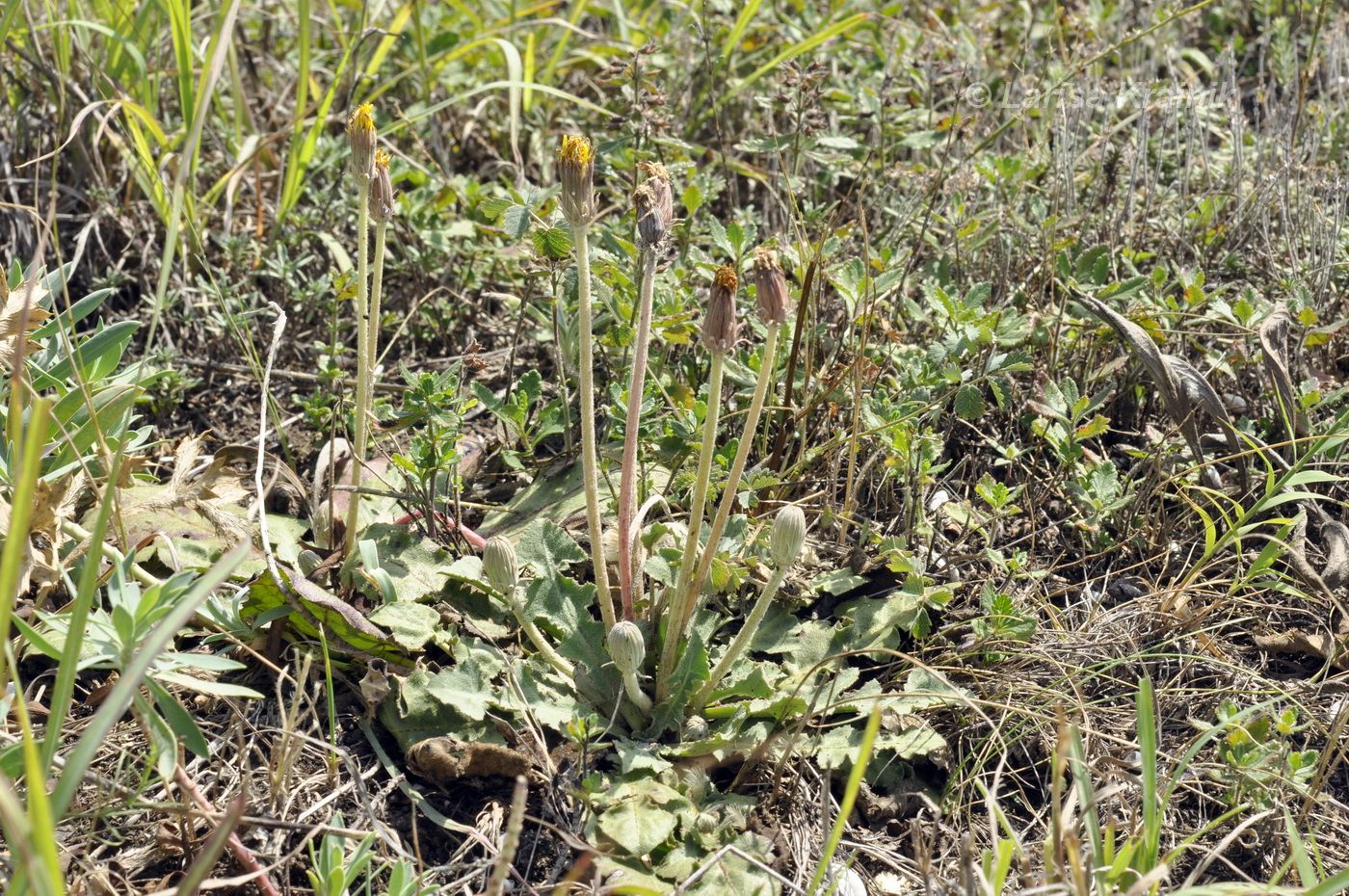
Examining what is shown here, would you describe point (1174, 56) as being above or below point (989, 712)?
above

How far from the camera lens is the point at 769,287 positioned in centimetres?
159

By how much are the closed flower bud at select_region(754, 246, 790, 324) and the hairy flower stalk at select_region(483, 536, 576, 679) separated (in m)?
0.56

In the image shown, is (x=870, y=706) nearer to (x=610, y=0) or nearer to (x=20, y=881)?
(x=20, y=881)

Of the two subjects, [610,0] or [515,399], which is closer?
[515,399]

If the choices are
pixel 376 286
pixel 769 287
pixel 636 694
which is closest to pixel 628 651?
pixel 636 694

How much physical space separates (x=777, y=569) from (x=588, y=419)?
37cm

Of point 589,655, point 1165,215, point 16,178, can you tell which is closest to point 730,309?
point 589,655

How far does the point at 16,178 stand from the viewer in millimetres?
2906

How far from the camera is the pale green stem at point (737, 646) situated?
1.82 m

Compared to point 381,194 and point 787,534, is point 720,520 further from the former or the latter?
point 381,194

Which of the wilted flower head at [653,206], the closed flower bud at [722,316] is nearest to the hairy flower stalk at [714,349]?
the closed flower bud at [722,316]

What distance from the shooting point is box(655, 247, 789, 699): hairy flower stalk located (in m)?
1.59

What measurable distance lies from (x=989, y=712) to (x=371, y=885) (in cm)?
104

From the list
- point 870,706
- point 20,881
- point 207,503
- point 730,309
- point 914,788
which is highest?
point 730,309
